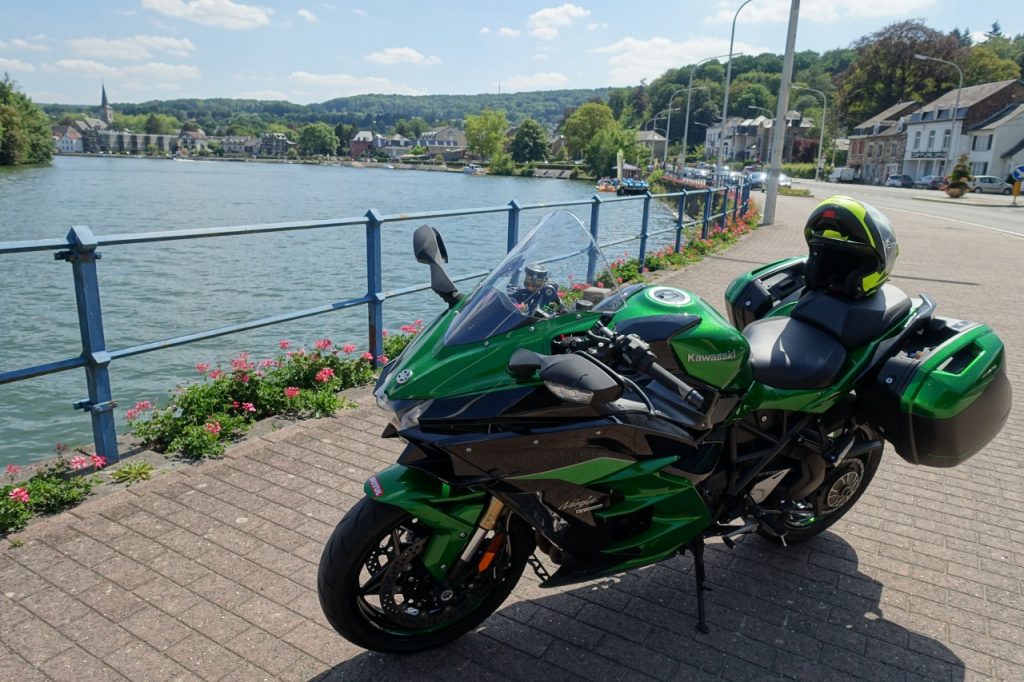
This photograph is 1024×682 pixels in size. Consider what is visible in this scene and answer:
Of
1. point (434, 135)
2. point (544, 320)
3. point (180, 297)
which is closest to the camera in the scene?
point (544, 320)

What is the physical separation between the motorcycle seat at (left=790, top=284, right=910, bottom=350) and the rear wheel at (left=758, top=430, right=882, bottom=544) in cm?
59

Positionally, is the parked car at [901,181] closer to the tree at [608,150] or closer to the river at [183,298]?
the tree at [608,150]

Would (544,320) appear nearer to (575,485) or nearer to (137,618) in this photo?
(575,485)

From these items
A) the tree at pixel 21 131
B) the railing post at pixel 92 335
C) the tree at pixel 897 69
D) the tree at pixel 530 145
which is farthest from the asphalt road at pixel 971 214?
the tree at pixel 530 145

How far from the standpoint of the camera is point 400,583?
8.59 ft

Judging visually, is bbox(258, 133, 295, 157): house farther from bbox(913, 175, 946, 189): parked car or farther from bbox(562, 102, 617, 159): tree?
bbox(913, 175, 946, 189): parked car

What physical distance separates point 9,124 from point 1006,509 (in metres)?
79.7

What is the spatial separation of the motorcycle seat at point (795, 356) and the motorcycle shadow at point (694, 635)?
3.19ft

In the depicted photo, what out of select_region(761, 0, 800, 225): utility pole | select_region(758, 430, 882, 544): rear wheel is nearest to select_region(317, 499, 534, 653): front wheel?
select_region(758, 430, 882, 544): rear wheel

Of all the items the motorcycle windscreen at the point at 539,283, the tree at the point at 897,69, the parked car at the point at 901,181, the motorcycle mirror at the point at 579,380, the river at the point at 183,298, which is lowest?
the river at the point at 183,298

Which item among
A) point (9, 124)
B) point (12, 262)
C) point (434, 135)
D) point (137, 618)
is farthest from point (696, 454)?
point (434, 135)

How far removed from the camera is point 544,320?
231cm

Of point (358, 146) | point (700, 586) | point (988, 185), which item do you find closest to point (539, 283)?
point (700, 586)

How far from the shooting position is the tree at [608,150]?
9712 cm
